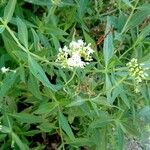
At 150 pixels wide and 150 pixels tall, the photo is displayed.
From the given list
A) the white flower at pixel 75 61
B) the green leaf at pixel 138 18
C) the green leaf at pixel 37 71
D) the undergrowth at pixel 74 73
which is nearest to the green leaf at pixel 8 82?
the undergrowth at pixel 74 73

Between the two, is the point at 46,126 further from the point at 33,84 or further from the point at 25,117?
the point at 33,84

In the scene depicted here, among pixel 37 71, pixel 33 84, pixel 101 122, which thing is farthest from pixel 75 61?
pixel 101 122

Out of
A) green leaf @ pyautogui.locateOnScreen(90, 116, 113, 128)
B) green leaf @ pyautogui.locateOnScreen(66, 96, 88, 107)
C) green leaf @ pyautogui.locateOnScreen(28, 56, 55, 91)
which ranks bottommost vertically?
green leaf @ pyautogui.locateOnScreen(90, 116, 113, 128)

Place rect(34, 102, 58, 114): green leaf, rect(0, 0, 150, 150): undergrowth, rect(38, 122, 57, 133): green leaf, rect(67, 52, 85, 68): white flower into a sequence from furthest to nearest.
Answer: rect(38, 122, 57, 133): green leaf → rect(34, 102, 58, 114): green leaf → rect(0, 0, 150, 150): undergrowth → rect(67, 52, 85, 68): white flower

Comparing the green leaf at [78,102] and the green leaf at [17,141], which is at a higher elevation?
the green leaf at [78,102]

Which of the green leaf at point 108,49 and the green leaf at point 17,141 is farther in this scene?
the green leaf at point 17,141

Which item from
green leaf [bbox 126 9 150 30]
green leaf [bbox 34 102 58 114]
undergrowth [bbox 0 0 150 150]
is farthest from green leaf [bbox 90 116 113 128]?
green leaf [bbox 126 9 150 30]

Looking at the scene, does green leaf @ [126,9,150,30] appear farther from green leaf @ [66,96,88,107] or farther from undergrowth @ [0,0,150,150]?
green leaf @ [66,96,88,107]

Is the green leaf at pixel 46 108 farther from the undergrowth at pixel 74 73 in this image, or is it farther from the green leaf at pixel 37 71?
the green leaf at pixel 37 71

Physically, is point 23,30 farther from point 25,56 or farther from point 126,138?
point 126,138

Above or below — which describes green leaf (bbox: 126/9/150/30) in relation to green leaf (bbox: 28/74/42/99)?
above

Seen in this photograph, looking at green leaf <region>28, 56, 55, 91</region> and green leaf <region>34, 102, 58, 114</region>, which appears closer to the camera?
green leaf <region>28, 56, 55, 91</region>
